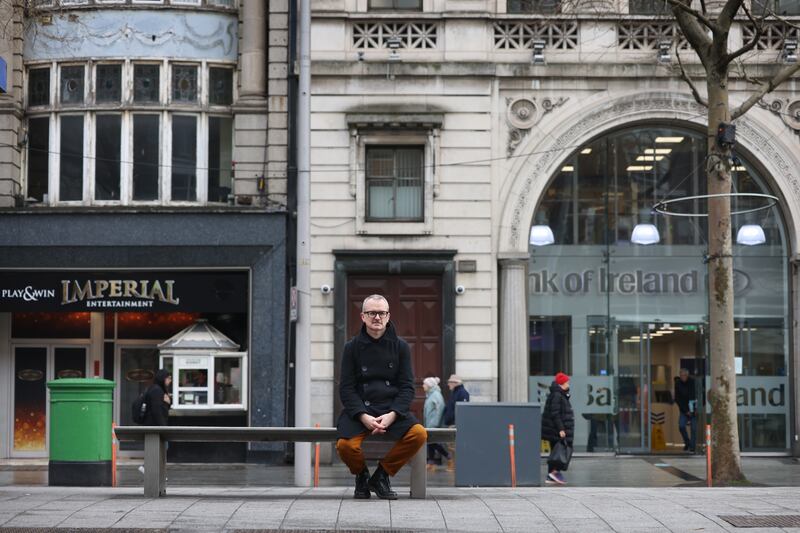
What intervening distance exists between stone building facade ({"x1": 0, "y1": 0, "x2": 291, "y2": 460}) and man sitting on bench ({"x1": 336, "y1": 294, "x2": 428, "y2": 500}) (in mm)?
12708

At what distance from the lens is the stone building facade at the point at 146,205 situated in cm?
2383

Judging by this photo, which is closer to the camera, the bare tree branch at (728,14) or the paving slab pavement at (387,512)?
the paving slab pavement at (387,512)

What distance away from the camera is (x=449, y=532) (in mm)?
9680

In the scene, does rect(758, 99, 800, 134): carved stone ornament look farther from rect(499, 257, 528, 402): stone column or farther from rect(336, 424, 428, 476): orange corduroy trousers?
rect(336, 424, 428, 476): orange corduroy trousers

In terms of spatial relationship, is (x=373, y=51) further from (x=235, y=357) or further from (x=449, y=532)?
(x=449, y=532)

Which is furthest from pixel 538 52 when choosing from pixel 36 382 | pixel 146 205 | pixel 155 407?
pixel 36 382

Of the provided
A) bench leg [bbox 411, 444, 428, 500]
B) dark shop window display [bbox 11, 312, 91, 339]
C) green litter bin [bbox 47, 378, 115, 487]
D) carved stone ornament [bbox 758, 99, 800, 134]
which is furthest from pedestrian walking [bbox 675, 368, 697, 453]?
bench leg [bbox 411, 444, 428, 500]

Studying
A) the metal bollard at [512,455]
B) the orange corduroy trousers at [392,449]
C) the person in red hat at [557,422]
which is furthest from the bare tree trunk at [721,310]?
the orange corduroy trousers at [392,449]

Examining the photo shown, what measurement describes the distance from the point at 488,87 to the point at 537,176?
194 cm

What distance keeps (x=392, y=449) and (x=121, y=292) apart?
1369 cm

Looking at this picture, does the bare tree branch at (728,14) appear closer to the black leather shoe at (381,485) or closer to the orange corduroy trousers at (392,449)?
the orange corduroy trousers at (392,449)

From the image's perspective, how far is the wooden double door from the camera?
24.0 m

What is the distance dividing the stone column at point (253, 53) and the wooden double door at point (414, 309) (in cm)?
411

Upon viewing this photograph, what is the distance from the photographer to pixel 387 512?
34.6 feet
